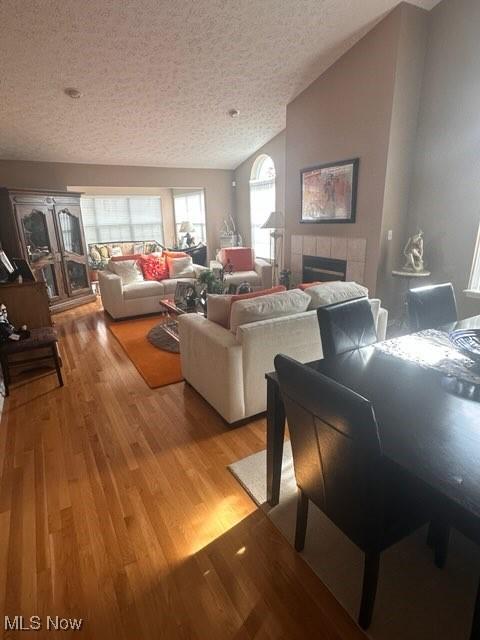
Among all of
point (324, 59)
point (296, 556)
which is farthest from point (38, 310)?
point (324, 59)

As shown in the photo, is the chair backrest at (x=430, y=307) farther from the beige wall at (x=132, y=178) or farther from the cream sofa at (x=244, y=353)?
the beige wall at (x=132, y=178)

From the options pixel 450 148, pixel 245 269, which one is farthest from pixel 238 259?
pixel 450 148

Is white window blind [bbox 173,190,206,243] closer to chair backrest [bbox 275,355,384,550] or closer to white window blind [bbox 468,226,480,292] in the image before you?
white window blind [bbox 468,226,480,292]

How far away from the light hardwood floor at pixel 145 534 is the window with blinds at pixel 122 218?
6345 mm

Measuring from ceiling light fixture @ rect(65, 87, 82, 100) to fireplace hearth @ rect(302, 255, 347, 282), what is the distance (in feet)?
11.5

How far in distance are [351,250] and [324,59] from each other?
2.25 metres

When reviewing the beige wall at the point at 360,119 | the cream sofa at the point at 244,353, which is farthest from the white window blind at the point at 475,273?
the cream sofa at the point at 244,353

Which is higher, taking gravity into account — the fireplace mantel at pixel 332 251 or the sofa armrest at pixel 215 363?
the fireplace mantel at pixel 332 251

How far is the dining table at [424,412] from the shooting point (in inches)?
34.9

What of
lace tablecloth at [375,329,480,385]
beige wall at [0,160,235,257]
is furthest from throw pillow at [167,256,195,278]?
lace tablecloth at [375,329,480,385]

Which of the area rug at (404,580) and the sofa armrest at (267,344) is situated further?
the sofa armrest at (267,344)

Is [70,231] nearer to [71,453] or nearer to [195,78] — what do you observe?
[195,78]

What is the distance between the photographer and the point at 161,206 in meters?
8.58

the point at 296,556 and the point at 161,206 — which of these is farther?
the point at 161,206
